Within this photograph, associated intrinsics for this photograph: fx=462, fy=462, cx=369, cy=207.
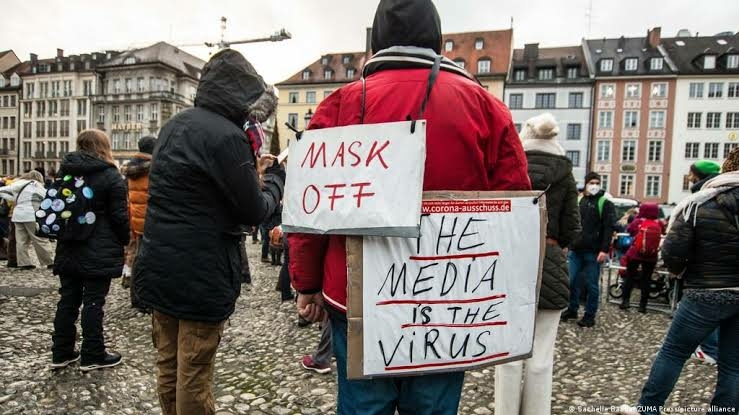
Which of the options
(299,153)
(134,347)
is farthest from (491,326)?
(134,347)

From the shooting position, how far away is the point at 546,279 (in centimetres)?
289

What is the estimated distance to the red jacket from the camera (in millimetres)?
1622

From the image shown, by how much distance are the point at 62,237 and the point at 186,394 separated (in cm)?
216

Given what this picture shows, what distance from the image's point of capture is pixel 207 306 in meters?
2.29

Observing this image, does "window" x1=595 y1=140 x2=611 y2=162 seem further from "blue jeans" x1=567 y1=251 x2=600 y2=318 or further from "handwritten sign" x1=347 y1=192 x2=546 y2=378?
"handwritten sign" x1=347 y1=192 x2=546 y2=378

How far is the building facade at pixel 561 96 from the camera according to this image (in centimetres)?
4306

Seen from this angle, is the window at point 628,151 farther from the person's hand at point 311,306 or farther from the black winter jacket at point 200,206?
the person's hand at point 311,306

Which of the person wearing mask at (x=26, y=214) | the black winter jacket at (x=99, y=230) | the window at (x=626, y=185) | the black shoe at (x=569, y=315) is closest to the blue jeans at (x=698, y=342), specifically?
the black shoe at (x=569, y=315)

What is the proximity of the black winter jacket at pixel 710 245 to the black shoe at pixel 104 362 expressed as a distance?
448 centimetres

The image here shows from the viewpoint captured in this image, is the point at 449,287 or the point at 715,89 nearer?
the point at 449,287

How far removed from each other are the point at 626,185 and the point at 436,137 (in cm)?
4744

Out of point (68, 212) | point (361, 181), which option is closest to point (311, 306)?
point (361, 181)

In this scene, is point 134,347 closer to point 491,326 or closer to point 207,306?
point 207,306

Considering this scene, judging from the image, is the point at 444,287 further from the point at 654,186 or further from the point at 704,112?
the point at 704,112
